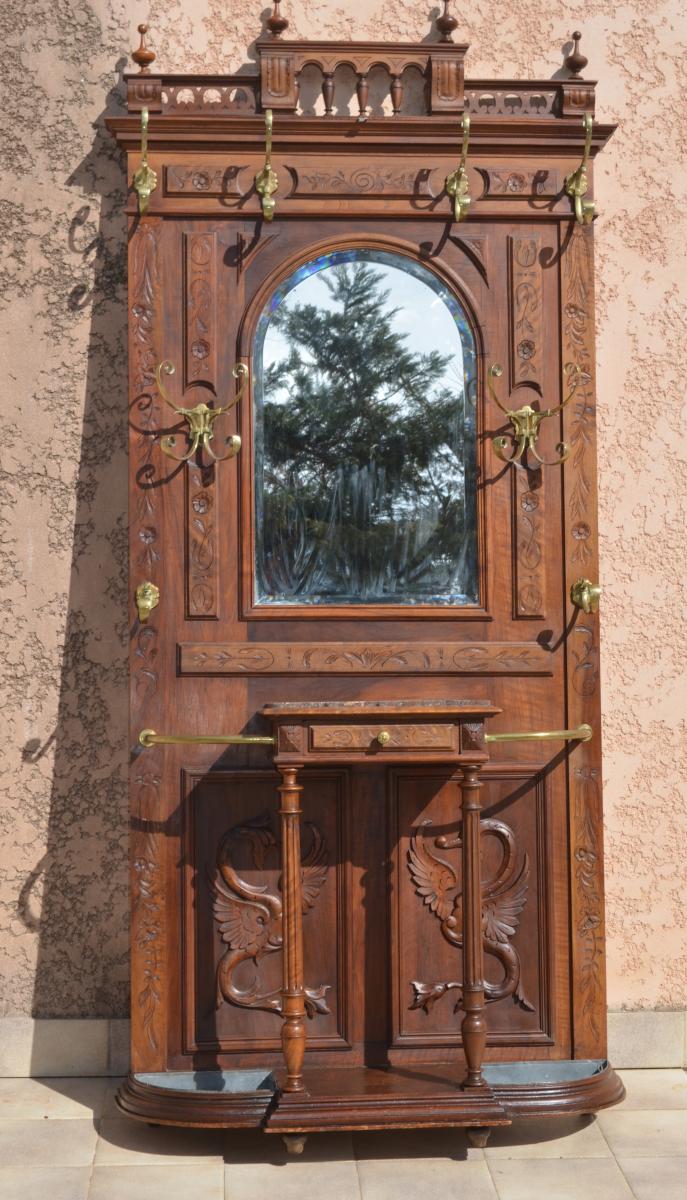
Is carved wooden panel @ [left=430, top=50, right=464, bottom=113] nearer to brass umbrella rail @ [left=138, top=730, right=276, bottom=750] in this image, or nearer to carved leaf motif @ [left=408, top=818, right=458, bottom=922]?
brass umbrella rail @ [left=138, top=730, right=276, bottom=750]

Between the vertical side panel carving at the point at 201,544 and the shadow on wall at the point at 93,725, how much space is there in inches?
15.4

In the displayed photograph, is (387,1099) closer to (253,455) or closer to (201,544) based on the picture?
(201,544)

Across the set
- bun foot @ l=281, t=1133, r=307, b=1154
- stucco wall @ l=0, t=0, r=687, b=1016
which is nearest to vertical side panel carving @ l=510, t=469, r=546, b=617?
stucco wall @ l=0, t=0, r=687, b=1016

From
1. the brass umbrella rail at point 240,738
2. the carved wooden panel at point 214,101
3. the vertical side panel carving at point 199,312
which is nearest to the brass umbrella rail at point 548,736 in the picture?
the brass umbrella rail at point 240,738

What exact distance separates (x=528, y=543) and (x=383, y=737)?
0.71m

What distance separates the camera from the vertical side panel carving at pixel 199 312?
3377 millimetres

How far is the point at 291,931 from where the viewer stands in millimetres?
3088

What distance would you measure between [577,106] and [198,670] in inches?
71.6

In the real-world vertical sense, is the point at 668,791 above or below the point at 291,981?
above

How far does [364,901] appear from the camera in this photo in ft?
11.1

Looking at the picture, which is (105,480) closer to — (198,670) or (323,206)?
(198,670)

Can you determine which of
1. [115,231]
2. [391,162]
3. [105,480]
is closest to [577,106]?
[391,162]

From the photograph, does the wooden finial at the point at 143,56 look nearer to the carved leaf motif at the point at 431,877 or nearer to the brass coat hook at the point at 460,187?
the brass coat hook at the point at 460,187

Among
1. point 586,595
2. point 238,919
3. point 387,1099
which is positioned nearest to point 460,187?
point 586,595
